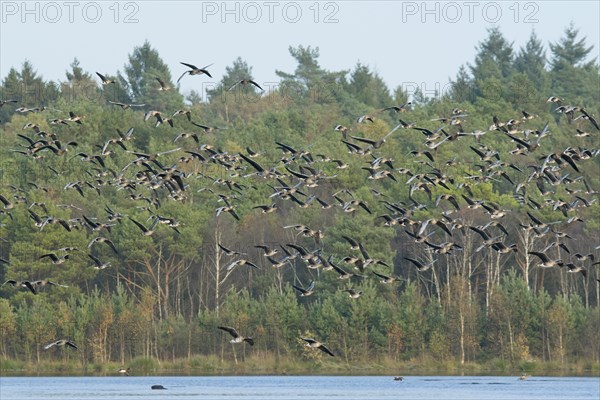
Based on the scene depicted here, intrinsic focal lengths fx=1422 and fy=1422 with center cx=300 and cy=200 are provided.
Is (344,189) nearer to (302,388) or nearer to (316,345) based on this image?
(302,388)

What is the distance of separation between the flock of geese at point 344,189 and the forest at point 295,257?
1.70 feet

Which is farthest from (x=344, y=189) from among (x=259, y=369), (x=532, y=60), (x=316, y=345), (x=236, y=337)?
(x=532, y=60)

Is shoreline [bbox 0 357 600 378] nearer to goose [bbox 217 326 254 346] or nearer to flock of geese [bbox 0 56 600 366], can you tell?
flock of geese [bbox 0 56 600 366]

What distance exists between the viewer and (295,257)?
7288 cm

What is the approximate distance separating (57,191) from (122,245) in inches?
367

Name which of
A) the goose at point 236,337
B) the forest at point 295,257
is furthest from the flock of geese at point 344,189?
the goose at point 236,337

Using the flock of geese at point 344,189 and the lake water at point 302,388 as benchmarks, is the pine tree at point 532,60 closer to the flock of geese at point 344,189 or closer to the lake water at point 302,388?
the flock of geese at point 344,189

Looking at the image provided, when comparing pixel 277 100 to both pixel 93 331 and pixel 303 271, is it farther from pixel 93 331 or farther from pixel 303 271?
pixel 93 331

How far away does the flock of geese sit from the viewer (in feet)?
151

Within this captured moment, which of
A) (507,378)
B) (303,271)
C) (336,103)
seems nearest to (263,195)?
(303,271)

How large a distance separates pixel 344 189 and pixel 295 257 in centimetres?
850

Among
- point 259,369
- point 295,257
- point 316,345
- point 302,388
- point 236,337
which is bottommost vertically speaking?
point 302,388

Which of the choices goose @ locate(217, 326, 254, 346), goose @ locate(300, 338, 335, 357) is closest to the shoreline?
goose @ locate(300, 338, 335, 357)

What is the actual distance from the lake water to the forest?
381cm
